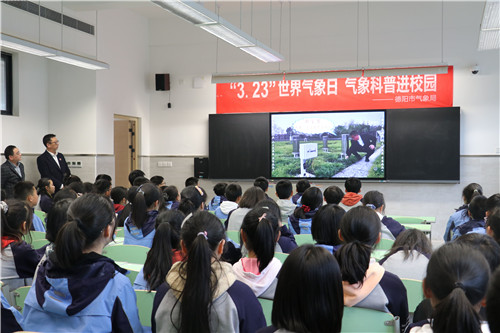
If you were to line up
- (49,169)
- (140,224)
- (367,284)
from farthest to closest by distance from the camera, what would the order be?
(49,169) → (140,224) → (367,284)

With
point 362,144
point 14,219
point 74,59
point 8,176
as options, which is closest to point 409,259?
point 14,219

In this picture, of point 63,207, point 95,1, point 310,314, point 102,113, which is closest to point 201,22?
point 95,1

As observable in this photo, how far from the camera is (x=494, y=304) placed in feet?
3.11

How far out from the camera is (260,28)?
869 centimetres

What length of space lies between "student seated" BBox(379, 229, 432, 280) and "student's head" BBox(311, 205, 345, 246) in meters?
0.36

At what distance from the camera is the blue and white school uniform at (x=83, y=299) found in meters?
1.70

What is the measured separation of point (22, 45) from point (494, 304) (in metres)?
5.80

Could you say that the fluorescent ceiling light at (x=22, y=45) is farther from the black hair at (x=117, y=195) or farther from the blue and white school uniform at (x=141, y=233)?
the blue and white school uniform at (x=141, y=233)

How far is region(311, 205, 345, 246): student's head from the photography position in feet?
9.47

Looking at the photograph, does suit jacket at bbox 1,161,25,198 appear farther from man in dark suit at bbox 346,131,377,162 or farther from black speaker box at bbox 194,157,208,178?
man in dark suit at bbox 346,131,377,162

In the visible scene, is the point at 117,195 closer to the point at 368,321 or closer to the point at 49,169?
the point at 49,169

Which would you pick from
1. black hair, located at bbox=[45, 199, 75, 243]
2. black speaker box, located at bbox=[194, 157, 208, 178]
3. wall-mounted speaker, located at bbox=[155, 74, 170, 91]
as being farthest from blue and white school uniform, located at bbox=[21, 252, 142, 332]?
wall-mounted speaker, located at bbox=[155, 74, 170, 91]

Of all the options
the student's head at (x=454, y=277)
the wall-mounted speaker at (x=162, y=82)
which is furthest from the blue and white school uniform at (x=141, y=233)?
the wall-mounted speaker at (x=162, y=82)

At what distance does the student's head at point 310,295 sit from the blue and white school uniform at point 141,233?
2.38 m
